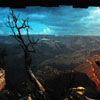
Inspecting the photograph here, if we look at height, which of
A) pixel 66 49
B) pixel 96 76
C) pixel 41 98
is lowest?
pixel 66 49

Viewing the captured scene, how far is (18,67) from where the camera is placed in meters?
20.0

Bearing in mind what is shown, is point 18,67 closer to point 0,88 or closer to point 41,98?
point 0,88

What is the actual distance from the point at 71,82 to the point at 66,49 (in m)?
28.3
